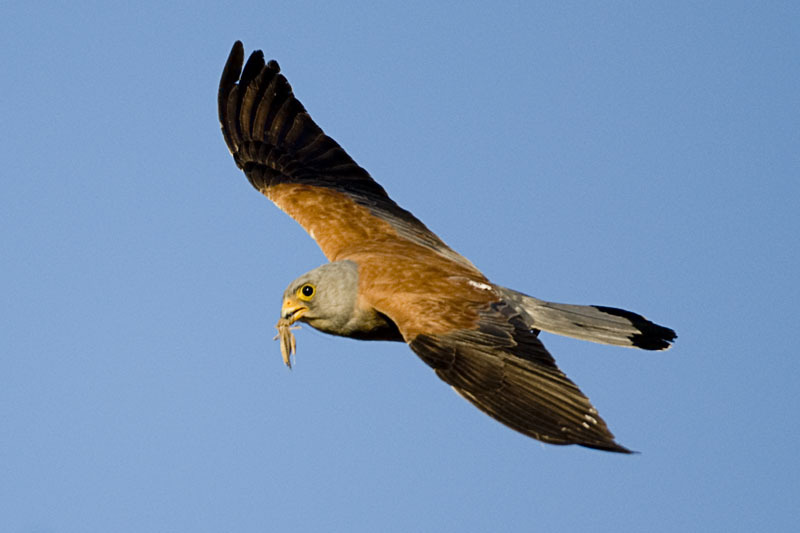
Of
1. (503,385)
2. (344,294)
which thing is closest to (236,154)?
(344,294)

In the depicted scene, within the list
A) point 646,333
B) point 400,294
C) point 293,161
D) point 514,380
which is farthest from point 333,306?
point 293,161

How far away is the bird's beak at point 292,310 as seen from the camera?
8.01 metres

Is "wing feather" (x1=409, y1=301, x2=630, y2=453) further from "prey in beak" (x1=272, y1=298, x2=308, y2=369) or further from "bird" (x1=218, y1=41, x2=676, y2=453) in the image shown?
"prey in beak" (x1=272, y1=298, x2=308, y2=369)

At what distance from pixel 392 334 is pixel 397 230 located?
133 centimetres

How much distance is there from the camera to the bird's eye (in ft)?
26.2

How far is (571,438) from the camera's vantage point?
6348 mm

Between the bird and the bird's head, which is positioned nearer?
the bird

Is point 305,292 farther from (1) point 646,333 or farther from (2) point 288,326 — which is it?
(1) point 646,333

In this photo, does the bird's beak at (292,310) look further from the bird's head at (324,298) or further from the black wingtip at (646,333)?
the black wingtip at (646,333)

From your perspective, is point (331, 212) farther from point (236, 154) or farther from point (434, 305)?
point (434, 305)

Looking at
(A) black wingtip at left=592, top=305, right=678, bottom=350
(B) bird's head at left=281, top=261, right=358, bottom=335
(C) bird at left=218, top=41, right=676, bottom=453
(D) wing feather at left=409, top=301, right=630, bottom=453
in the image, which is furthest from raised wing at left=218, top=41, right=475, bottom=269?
(D) wing feather at left=409, top=301, right=630, bottom=453

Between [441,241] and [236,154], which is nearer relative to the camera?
[441,241]

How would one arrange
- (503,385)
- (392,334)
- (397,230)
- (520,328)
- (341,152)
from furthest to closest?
(341,152)
(397,230)
(392,334)
(520,328)
(503,385)

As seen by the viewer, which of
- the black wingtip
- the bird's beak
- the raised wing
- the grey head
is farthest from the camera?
the raised wing
